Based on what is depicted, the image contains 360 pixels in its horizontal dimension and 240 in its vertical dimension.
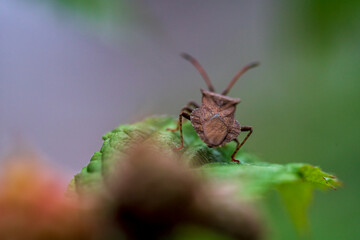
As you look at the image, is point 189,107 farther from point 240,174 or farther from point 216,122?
point 240,174

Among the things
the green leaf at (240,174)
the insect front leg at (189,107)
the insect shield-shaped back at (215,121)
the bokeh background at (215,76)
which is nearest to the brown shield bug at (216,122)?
the insect shield-shaped back at (215,121)

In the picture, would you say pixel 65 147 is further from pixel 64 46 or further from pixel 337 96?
pixel 337 96

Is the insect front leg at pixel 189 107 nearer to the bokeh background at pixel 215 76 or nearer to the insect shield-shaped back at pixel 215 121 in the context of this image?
the insect shield-shaped back at pixel 215 121

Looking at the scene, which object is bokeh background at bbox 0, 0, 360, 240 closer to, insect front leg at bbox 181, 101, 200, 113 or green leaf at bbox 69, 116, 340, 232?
insect front leg at bbox 181, 101, 200, 113

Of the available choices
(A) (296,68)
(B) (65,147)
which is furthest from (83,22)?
(A) (296,68)

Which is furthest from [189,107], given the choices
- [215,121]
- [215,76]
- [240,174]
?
[215,76]
